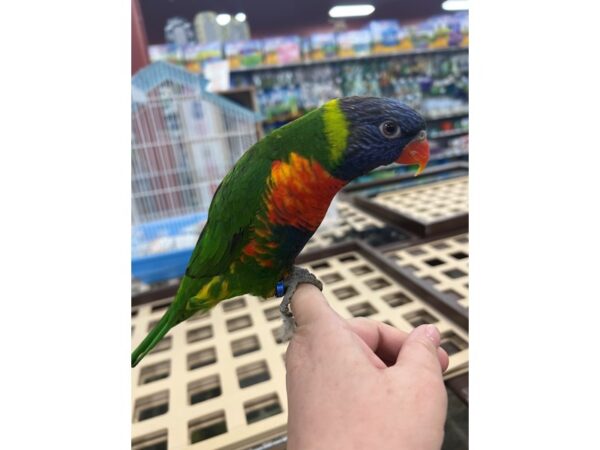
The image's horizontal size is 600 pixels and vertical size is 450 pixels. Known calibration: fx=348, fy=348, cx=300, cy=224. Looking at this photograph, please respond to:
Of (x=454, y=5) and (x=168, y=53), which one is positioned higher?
(x=454, y=5)

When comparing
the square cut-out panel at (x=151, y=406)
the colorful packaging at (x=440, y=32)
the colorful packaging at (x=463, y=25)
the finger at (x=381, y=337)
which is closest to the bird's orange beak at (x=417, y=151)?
the finger at (x=381, y=337)

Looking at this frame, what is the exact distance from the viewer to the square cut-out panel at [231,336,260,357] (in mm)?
1307

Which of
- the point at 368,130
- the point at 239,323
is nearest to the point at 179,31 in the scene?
the point at 239,323

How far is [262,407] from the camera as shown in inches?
43.1

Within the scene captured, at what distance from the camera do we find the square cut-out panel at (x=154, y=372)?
4.08 ft

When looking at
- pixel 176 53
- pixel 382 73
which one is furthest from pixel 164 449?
pixel 382 73

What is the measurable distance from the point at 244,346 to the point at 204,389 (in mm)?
221

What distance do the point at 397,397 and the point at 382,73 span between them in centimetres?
393

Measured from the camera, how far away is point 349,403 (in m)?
0.54

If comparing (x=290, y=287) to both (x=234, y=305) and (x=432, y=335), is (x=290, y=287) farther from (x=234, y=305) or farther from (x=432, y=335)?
(x=234, y=305)

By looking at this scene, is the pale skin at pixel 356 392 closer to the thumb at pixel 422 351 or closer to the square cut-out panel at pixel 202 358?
the thumb at pixel 422 351

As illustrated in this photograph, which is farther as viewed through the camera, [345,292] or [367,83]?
[367,83]

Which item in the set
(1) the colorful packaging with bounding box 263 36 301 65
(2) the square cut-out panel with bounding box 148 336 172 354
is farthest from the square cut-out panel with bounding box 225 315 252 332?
(1) the colorful packaging with bounding box 263 36 301 65

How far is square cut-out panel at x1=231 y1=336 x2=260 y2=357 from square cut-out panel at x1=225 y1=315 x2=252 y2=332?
0.08 metres
